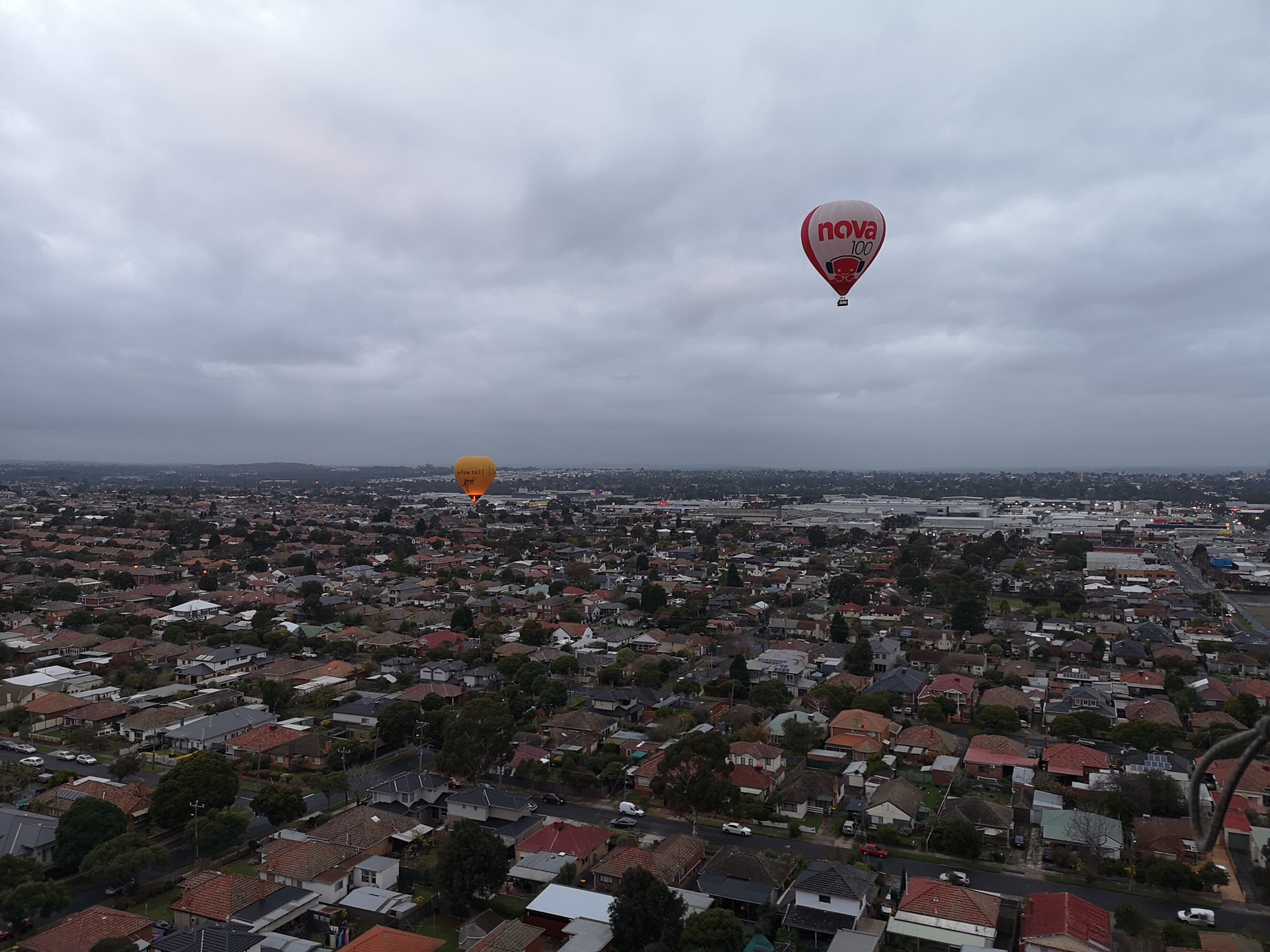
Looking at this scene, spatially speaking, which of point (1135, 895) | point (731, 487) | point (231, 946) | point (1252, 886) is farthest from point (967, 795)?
point (731, 487)

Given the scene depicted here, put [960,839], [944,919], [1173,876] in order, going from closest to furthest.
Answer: [944,919] < [1173,876] < [960,839]

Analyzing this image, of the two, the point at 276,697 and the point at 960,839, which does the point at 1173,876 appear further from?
the point at 276,697

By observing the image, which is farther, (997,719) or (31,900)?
(997,719)

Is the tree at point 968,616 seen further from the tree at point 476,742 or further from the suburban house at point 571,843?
the suburban house at point 571,843

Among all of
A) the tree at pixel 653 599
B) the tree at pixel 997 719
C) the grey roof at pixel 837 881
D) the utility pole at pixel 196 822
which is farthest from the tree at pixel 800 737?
the tree at pixel 653 599

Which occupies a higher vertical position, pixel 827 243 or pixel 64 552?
pixel 827 243

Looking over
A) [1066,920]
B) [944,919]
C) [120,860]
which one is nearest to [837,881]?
[944,919]

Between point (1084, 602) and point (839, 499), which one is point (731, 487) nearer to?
point (839, 499)
